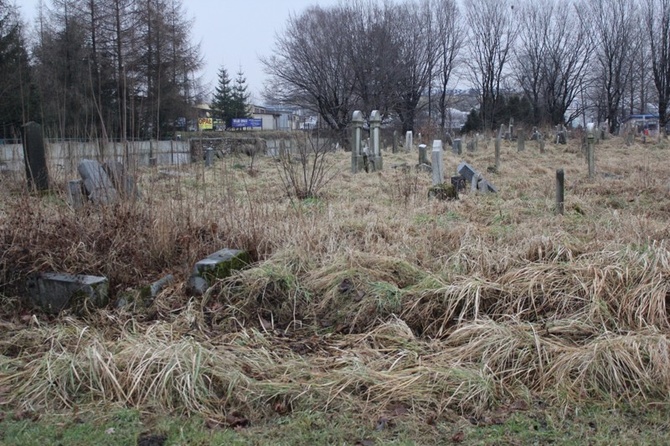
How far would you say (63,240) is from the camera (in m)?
5.98

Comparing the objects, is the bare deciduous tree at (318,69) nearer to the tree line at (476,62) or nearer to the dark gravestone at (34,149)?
the tree line at (476,62)

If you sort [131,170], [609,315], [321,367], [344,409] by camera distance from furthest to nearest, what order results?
1. [131,170]
2. [609,315]
3. [321,367]
4. [344,409]

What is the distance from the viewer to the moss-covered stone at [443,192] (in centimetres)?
986

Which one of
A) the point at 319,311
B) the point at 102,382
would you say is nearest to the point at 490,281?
the point at 319,311

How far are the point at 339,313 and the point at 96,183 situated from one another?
426 centimetres

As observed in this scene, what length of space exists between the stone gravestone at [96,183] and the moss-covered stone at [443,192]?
16.2 ft

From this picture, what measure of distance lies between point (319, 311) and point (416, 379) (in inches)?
59.5

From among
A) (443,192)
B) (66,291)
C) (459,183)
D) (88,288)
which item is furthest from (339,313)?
(459,183)

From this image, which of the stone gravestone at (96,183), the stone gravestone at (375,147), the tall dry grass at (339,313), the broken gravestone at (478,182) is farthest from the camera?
the stone gravestone at (375,147)

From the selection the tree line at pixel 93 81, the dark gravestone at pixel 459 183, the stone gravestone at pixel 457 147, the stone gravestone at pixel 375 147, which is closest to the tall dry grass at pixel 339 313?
the tree line at pixel 93 81

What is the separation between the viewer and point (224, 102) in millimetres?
54781

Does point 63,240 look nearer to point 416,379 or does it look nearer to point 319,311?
point 319,311

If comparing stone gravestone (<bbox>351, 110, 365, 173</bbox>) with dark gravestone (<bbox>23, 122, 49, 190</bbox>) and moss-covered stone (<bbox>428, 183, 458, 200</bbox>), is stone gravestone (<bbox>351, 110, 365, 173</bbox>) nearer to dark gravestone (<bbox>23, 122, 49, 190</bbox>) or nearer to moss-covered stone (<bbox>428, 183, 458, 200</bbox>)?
moss-covered stone (<bbox>428, 183, 458, 200</bbox>)

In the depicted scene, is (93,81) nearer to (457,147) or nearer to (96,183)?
(96,183)
